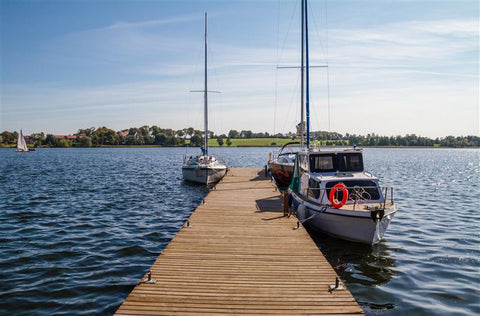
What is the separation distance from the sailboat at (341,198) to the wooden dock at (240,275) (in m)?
1.56

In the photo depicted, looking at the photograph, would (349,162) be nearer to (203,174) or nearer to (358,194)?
(358,194)

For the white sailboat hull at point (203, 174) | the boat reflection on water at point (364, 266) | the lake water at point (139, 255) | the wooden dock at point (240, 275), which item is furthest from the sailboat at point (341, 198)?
the white sailboat hull at point (203, 174)

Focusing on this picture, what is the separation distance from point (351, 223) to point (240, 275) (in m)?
5.79

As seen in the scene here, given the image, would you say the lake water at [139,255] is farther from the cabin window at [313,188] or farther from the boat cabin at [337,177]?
the boat cabin at [337,177]

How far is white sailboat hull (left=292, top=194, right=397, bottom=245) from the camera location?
11922mm

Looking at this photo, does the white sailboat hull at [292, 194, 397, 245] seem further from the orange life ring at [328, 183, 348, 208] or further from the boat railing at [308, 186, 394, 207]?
the boat railing at [308, 186, 394, 207]

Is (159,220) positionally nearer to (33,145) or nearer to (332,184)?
(332,184)

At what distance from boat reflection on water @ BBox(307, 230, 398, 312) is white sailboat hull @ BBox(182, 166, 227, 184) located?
16.6 m

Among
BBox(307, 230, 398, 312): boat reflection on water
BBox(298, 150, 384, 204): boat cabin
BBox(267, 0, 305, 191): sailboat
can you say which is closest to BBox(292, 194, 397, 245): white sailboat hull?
BBox(307, 230, 398, 312): boat reflection on water

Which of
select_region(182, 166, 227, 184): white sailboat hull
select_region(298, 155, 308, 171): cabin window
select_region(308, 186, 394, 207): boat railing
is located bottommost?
select_region(182, 166, 227, 184): white sailboat hull

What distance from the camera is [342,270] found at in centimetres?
1107

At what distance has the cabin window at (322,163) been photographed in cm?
1540

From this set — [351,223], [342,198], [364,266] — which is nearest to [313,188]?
[342,198]

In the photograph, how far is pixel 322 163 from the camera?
1548 cm
